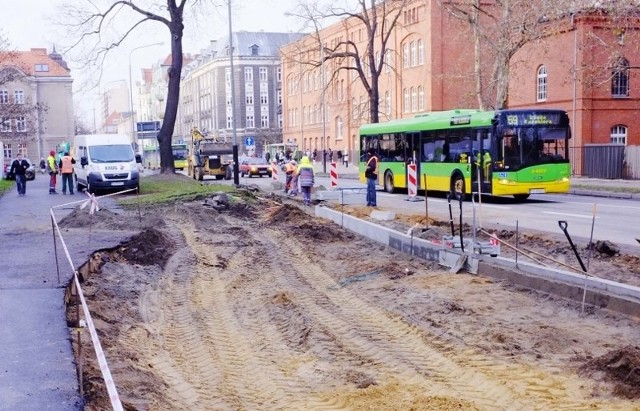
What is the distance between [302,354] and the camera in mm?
8344

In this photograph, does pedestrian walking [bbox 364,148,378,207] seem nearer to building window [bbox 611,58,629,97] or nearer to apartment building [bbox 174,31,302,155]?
building window [bbox 611,58,629,97]

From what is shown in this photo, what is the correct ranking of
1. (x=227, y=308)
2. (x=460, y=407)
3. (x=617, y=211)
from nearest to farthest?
1. (x=460, y=407)
2. (x=227, y=308)
3. (x=617, y=211)

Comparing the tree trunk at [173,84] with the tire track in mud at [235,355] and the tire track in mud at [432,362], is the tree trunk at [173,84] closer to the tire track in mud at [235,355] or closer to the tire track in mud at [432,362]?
the tire track in mud at [235,355]

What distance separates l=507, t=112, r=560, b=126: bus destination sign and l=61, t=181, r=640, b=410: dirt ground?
10.4 meters

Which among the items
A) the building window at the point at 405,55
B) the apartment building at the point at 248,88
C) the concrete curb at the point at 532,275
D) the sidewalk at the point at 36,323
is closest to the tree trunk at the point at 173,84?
the sidewalk at the point at 36,323

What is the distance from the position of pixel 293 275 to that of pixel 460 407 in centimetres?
727

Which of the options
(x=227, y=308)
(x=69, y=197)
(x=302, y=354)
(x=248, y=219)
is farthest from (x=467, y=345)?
(x=69, y=197)

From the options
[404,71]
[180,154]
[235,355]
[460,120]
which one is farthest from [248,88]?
[235,355]

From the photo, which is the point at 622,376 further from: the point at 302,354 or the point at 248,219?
the point at 248,219

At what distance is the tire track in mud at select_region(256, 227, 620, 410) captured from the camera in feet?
21.6

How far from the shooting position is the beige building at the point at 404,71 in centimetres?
5566

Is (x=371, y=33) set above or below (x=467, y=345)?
above

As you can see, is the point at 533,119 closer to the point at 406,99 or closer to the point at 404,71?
the point at 406,99

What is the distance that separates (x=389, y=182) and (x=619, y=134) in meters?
18.4
